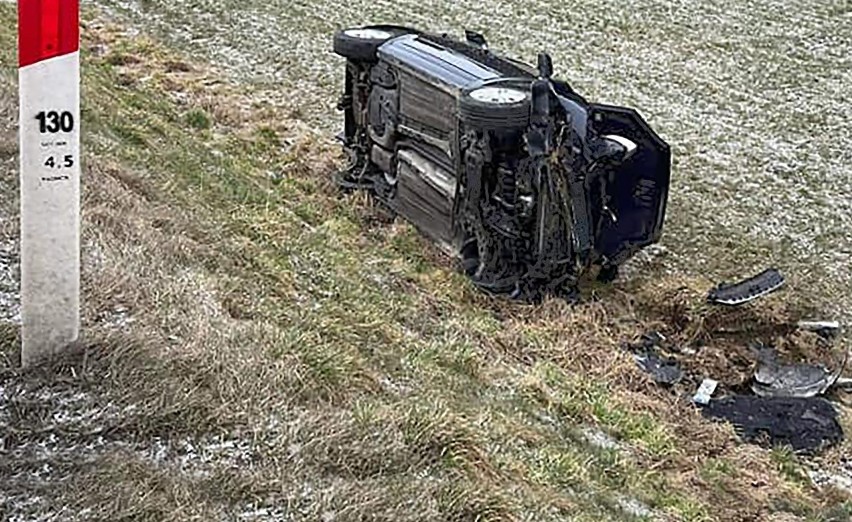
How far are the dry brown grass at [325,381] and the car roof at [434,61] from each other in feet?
3.73

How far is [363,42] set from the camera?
26.4 ft

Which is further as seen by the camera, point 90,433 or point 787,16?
point 787,16

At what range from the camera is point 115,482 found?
3.03 meters

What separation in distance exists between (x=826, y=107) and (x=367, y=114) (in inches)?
215

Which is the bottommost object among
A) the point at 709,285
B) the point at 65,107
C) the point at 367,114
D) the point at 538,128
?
the point at 709,285

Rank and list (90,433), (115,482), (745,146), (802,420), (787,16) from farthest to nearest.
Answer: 1. (787,16)
2. (745,146)
3. (802,420)
4. (90,433)
5. (115,482)

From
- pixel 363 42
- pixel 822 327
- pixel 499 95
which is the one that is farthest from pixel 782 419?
pixel 363 42

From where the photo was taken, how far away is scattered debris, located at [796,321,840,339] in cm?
673

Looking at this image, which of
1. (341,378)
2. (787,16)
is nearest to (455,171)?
(341,378)

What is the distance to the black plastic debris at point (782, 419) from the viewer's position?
561 centimetres

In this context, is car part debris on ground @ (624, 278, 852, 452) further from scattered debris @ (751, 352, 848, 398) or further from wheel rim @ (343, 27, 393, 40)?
wheel rim @ (343, 27, 393, 40)

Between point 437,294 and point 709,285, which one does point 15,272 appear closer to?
point 437,294

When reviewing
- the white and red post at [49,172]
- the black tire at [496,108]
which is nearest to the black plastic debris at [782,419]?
the black tire at [496,108]

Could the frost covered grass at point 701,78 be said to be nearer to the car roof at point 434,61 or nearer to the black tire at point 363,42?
the black tire at point 363,42
